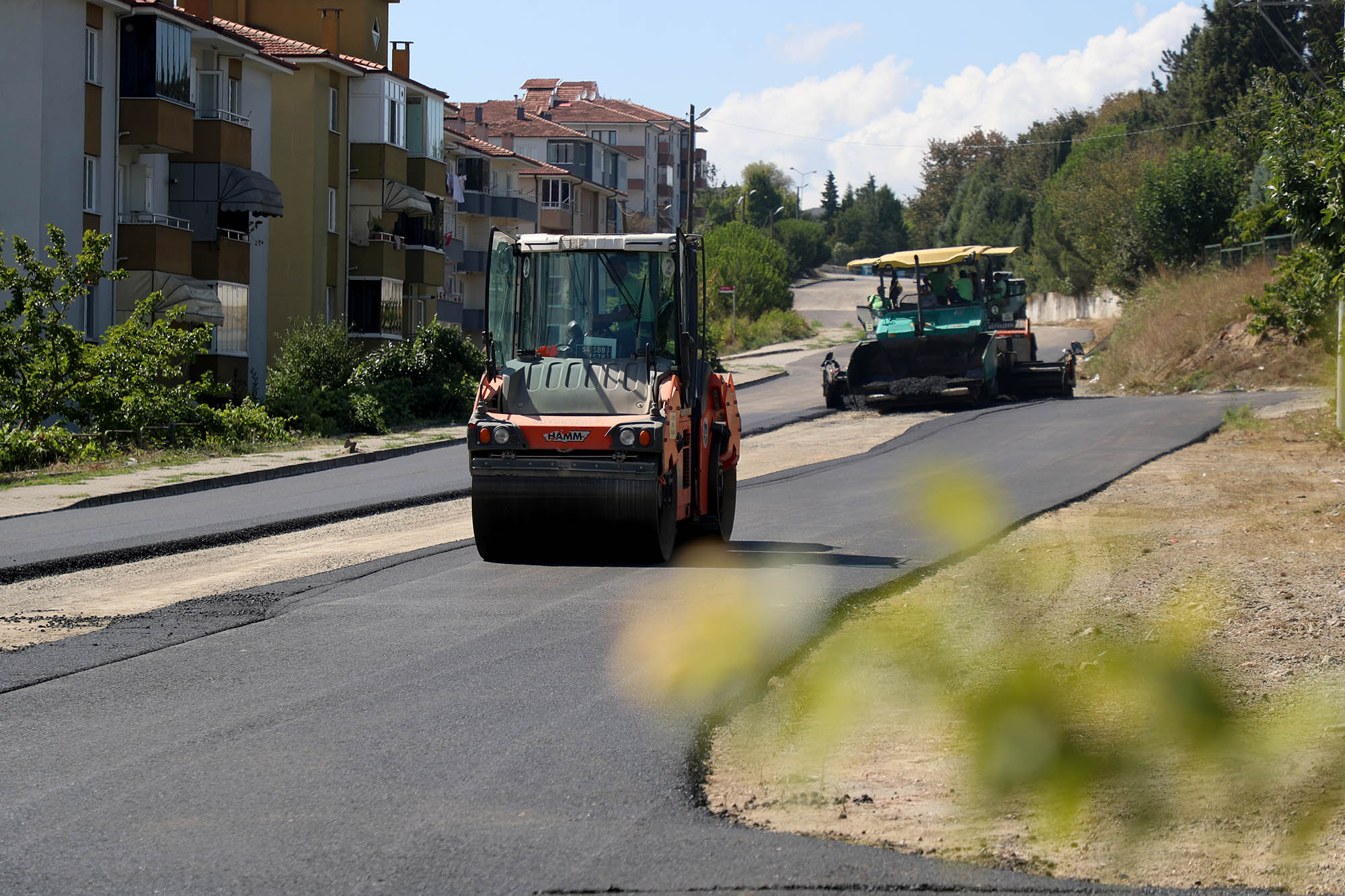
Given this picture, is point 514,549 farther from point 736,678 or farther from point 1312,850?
point 1312,850

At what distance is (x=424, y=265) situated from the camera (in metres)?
50.2

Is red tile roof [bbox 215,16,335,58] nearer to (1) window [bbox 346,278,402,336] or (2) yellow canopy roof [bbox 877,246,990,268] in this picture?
(1) window [bbox 346,278,402,336]

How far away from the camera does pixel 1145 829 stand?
5730 mm

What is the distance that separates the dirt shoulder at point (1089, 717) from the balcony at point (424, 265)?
123 ft

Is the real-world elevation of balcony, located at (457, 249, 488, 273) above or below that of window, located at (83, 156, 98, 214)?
above

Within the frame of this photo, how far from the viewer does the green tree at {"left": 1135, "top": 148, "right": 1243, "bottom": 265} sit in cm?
5550

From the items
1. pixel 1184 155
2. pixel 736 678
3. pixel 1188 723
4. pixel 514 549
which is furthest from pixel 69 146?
pixel 1184 155

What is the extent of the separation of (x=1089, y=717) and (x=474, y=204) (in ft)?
212

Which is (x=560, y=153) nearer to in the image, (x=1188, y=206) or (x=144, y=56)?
(x=1188, y=206)

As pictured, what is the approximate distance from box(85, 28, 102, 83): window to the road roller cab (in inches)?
919

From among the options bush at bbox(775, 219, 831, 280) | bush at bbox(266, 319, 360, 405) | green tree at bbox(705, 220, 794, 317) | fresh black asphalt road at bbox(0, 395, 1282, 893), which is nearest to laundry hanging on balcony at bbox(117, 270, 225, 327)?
bush at bbox(266, 319, 360, 405)

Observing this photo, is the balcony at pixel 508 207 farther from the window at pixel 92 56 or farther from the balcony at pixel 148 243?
the window at pixel 92 56

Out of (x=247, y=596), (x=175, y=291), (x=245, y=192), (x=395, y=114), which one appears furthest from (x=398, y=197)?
(x=247, y=596)

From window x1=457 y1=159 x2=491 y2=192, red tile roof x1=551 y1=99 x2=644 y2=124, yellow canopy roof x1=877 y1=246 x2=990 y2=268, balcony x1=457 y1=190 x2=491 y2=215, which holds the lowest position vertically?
yellow canopy roof x1=877 y1=246 x2=990 y2=268
